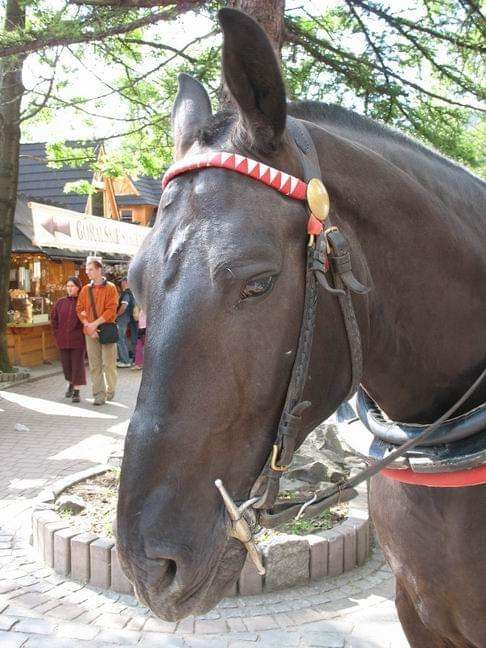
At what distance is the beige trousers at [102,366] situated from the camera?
965 centimetres

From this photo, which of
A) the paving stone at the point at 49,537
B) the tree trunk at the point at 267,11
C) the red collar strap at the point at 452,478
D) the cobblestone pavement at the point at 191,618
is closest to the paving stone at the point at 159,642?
the cobblestone pavement at the point at 191,618

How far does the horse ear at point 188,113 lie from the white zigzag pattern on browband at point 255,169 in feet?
0.85

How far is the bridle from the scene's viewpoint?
140 centimetres

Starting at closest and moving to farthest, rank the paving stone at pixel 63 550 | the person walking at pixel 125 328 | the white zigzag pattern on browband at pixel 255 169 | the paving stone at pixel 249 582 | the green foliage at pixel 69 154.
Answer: the white zigzag pattern on browband at pixel 255 169 → the paving stone at pixel 249 582 → the paving stone at pixel 63 550 → the green foliage at pixel 69 154 → the person walking at pixel 125 328

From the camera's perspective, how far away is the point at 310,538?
4.07m

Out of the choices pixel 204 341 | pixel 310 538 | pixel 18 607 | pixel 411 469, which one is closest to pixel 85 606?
pixel 18 607

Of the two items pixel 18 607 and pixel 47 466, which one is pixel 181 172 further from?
pixel 47 466

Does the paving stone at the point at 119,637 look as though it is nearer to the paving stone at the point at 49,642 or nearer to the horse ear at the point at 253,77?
the paving stone at the point at 49,642

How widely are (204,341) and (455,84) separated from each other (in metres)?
5.93

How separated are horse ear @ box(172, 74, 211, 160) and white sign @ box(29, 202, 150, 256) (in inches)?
239

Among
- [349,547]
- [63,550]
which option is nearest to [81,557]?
[63,550]

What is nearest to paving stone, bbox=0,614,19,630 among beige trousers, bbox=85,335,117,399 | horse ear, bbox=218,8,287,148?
horse ear, bbox=218,8,287,148

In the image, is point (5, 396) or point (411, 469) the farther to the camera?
point (5, 396)

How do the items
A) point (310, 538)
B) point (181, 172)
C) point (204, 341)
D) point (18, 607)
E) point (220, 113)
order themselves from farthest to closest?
point (310, 538) → point (18, 607) → point (220, 113) → point (181, 172) → point (204, 341)
